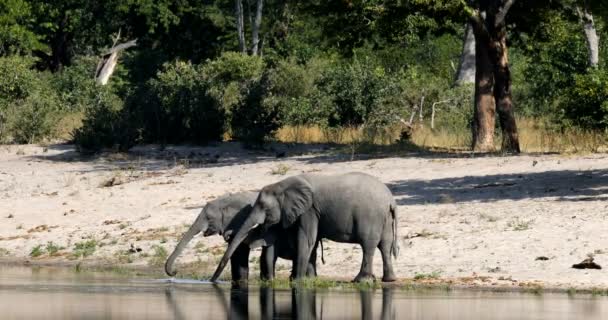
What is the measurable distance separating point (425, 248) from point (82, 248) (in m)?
5.87

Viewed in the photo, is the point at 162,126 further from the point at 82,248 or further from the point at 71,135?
the point at 82,248

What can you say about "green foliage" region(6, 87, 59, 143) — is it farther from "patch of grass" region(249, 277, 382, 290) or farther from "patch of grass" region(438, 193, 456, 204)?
"patch of grass" region(249, 277, 382, 290)

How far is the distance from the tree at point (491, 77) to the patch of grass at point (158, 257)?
12140 millimetres

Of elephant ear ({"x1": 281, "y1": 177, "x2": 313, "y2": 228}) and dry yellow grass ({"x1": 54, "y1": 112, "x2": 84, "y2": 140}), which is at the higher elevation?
dry yellow grass ({"x1": 54, "y1": 112, "x2": 84, "y2": 140})

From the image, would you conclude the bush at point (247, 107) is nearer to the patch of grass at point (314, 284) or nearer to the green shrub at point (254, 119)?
the green shrub at point (254, 119)

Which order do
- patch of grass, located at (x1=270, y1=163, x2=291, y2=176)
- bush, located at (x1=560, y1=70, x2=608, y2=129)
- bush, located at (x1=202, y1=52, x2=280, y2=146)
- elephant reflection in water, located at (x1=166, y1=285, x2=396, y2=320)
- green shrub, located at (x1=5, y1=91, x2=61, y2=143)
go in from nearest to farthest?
elephant reflection in water, located at (x1=166, y1=285, x2=396, y2=320)
bush, located at (x1=560, y1=70, x2=608, y2=129)
patch of grass, located at (x1=270, y1=163, x2=291, y2=176)
bush, located at (x1=202, y1=52, x2=280, y2=146)
green shrub, located at (x1=5, y1=91, x2=61, y2=143)

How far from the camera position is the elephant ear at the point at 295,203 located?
1939 cm

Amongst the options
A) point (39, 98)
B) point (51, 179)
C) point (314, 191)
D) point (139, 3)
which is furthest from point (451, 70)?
point (314, 191)

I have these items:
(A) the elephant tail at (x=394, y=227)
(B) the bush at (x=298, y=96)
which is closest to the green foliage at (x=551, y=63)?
(B) the bush at (x=298, y=96)

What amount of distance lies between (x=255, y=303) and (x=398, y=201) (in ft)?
30.4

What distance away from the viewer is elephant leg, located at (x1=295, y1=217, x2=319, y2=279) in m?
19.2

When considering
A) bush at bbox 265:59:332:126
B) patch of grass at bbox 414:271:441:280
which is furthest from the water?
bush at bbox 265:59:332:126

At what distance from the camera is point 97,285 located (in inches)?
782

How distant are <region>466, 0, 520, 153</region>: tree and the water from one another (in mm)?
15802
